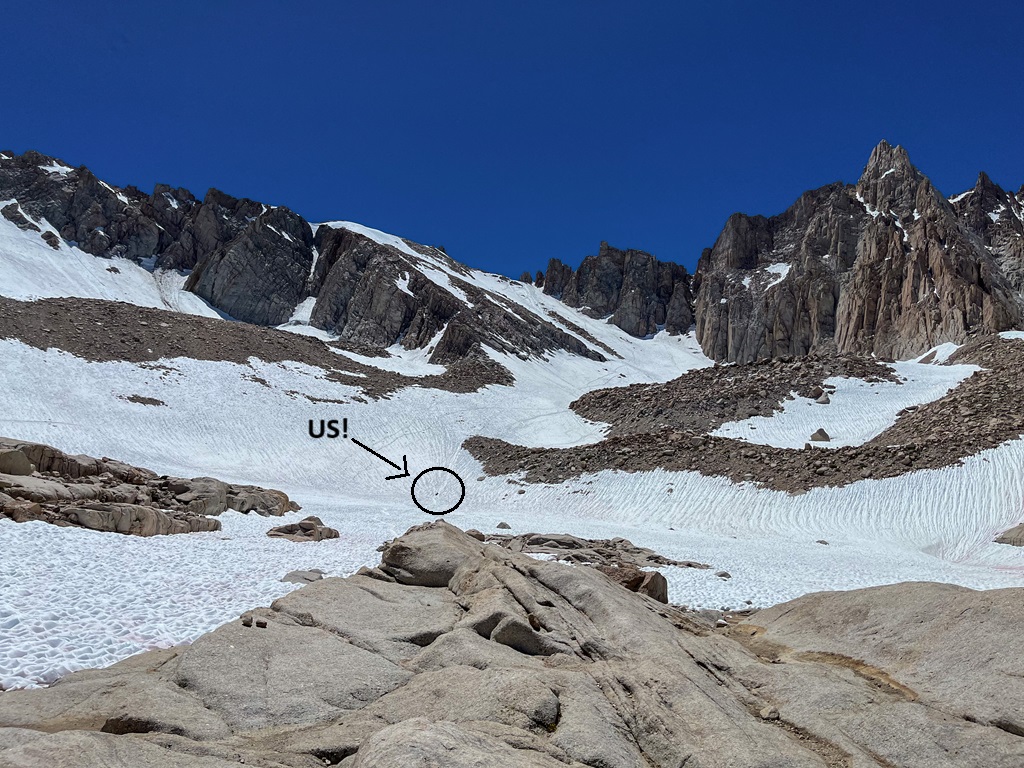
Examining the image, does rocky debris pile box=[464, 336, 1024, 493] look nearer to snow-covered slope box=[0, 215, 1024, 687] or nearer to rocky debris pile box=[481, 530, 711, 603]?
snow-covered slope box=[0, 215, 1024, 687]

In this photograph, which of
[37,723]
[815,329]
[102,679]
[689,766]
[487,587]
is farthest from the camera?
[815,329]

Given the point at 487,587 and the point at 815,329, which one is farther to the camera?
the point at 815,329

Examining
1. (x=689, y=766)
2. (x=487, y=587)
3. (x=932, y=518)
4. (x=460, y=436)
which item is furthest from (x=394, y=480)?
(x=689, y=766)

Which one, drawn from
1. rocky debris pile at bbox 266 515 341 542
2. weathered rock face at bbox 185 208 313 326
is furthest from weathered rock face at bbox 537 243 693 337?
rocky debris pile at bbox 266 515 341 542

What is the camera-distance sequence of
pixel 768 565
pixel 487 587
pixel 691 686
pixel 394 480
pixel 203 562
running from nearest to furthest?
pixel 691 686 < pixel 487 587 < pixel 203 562 < pixel 768 565 < pixel 394 480

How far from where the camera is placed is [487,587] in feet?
31.6

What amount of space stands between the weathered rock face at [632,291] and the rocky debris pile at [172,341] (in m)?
74.3

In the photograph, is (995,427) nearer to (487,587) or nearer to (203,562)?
(487,587)

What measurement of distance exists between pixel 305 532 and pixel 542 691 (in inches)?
620

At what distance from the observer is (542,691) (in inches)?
220

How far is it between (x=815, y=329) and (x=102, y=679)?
356 ft

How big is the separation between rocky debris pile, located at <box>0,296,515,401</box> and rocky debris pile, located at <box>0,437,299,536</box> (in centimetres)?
2826

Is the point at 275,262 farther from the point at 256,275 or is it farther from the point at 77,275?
the point at 77,275

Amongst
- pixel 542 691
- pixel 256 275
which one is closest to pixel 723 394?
pixel 542 691
